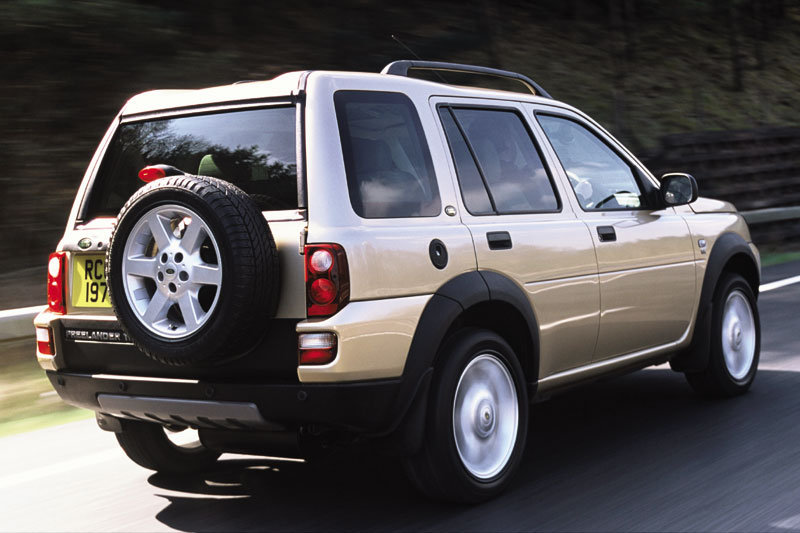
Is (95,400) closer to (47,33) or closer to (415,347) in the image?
(415,347)

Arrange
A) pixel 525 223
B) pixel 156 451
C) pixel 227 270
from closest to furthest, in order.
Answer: pixel 227 270
pixel 525 223
pixel 156 451

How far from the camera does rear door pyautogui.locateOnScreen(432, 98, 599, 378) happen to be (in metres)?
4.58

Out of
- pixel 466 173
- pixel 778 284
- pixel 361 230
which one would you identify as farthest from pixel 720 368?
pixel 778 284

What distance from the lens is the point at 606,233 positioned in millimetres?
5270

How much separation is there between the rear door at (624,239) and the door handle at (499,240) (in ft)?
2.24

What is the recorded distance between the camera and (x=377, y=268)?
13.0ft

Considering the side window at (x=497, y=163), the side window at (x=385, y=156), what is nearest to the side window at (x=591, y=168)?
the side window at (x=497, y=163)

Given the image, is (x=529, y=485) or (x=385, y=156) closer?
(x=385, y=156)

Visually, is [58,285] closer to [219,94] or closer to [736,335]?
[219,94]

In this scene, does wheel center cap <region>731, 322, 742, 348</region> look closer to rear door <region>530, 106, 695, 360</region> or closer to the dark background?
rear door <region>530, 106, 695, 360</region>

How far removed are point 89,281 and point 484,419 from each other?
69.2 inches

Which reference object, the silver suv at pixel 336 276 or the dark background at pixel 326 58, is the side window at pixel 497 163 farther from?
the dark background at pixel 326 58

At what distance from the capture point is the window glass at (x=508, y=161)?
4754 millimetres

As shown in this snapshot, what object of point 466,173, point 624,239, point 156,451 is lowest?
point 156,451
